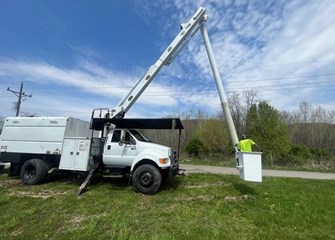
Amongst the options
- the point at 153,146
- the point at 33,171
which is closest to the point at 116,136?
the point at 153,146

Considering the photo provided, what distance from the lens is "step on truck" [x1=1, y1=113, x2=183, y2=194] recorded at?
30.3 feet

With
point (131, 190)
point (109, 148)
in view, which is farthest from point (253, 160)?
point (109, 148)

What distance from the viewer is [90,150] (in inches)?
399

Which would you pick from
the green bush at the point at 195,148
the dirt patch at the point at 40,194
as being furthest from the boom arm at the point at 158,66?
the green bush at the point at 195,148

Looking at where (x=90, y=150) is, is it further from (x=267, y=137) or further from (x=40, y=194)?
(x=267, y=137)

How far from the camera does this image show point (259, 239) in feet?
16.6

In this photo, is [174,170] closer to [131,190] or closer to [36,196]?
[131,190]

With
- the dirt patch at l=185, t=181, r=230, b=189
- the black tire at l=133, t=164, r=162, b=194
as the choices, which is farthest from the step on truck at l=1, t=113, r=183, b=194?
the dirt patch at l=185, t=181, r=230, b=189

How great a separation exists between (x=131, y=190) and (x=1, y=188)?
A: 207 inches

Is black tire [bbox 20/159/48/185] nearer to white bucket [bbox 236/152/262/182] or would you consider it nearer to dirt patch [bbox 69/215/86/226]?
dirt patch [bbox 69/215/86/226]

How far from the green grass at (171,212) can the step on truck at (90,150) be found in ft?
2.40

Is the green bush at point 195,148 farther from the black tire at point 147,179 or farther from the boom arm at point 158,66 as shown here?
the black tire at point 147,179

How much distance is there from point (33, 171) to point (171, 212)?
7.22 meters

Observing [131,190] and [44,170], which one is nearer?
[131,190]
